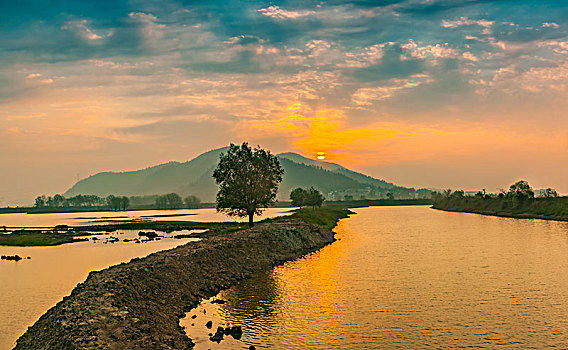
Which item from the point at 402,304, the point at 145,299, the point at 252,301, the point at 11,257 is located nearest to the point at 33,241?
the point at 11,257

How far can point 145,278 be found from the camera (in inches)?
1539

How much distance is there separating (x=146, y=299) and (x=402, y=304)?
20277 millimetres

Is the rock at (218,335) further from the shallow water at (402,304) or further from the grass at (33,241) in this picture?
the grass at (33,241)

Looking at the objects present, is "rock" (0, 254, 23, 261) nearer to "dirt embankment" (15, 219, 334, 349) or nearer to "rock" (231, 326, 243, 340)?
"dirt embankment" (15, 219, 334, 349)

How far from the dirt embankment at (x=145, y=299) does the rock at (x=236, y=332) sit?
2928 millimetres

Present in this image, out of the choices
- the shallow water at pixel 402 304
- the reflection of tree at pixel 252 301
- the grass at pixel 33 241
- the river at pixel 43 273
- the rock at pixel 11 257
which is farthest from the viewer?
the grass at pixel 33 241

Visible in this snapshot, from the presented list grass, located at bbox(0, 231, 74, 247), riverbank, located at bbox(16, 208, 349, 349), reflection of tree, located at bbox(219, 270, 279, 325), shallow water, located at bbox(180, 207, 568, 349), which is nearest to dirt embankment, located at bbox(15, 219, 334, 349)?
riverbank, located at bbox(16, 208, 349, 349)

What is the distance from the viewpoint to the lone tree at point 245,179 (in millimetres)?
101375

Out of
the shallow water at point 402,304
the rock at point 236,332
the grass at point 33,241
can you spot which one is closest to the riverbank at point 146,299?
the shallow water at point 402,304

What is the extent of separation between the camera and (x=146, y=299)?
114ft

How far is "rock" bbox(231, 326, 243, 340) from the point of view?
28886 mm

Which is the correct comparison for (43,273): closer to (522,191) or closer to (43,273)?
(43,273)

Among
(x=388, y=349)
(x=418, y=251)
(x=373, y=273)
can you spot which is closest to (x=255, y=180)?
(x=418, y=251)

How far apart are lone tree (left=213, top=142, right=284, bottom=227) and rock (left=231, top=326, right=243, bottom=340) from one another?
232 feet
